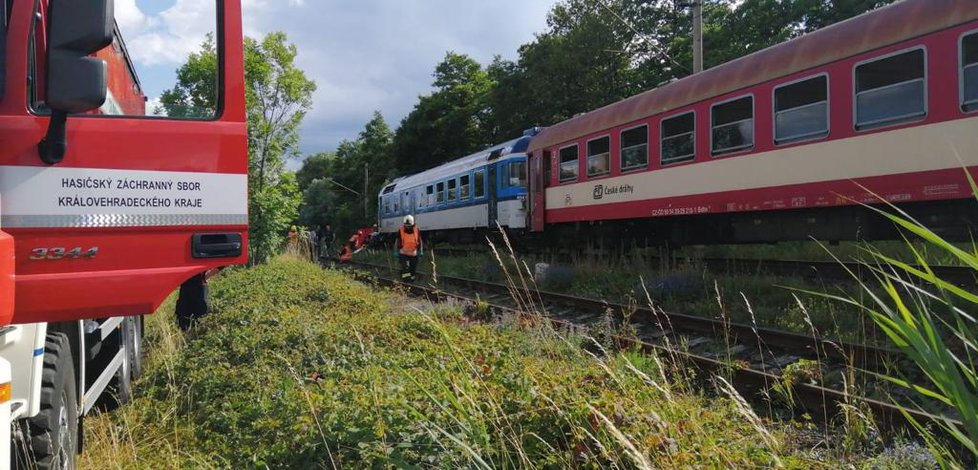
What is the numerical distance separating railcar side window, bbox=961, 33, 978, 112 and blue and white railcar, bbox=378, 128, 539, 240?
27.2 ft

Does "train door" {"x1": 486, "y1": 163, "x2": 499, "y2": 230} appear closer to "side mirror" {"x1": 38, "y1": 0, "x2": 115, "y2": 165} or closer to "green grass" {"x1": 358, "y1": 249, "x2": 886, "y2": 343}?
"green grass" {"x1": 358, "y1": 249, "x2": 886, "y2": 343}

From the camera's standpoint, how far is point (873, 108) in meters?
7.30

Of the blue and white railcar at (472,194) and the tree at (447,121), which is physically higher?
the tree at (447,121)

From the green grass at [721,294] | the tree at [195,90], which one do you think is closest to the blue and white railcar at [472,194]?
the green grass at [721,294]

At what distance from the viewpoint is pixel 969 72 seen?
636 cm

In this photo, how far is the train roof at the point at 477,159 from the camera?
16703mm

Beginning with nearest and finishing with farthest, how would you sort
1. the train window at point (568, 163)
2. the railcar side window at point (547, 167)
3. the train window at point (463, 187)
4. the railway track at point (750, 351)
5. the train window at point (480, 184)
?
the railway track at point (750, 351) → the train window at point (568, 163) → the railcar side window at point (547, 167) → the train window at point (480, 184) → the train window at point (463, 187)

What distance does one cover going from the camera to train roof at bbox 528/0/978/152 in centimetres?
666

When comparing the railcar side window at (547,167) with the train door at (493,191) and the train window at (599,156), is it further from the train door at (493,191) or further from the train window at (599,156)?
the train door at (493,191)

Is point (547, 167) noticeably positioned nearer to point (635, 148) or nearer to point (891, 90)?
point (635, 148)

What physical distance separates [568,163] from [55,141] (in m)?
11.7

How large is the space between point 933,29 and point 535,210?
958 centimetres

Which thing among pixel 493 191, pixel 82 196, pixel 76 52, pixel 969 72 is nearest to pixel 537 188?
pixel 493 191

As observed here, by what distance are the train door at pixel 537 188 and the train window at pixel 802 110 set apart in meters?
6.85
